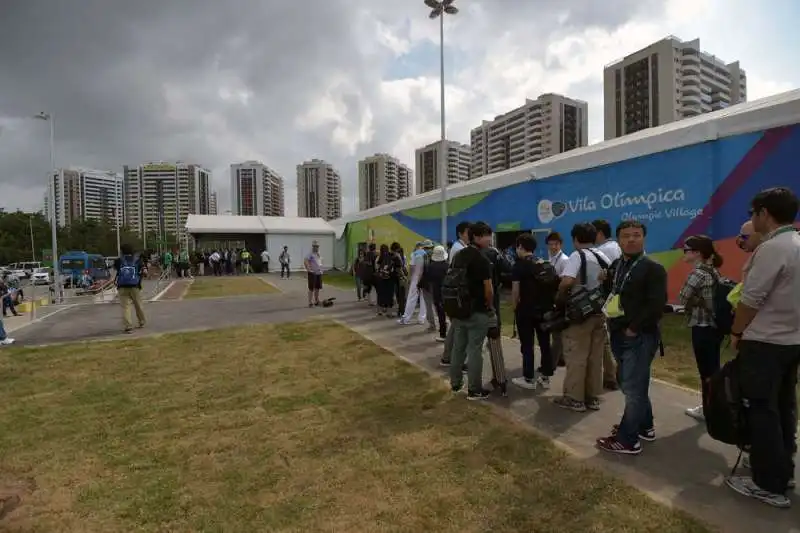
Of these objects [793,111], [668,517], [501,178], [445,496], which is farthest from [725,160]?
[445,496]

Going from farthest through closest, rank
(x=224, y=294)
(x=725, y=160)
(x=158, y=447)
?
1. (x=224, y=294)
2. (x=725, y=160)
3. (x=158, y=447)

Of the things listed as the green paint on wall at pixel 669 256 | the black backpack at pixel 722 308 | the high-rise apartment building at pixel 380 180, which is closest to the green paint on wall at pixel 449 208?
the green paint on wall at pixel 669 256

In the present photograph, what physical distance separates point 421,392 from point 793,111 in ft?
25.4

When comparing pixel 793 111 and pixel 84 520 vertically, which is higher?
pixel 793 111

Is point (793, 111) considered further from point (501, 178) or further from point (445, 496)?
point (445, 496)

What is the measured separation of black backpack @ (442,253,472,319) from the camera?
4633 mm

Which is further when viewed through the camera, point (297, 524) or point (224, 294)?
point (224, 294)

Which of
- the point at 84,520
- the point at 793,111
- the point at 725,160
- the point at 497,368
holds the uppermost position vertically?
the point at 793,111

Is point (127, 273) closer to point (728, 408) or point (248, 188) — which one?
point (728, 408)

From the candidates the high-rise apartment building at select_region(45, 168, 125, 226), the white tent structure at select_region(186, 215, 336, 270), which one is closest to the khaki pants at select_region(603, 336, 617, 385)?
the white tent structure at select_region(186, 215, 336, 270)

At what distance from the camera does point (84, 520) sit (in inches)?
112

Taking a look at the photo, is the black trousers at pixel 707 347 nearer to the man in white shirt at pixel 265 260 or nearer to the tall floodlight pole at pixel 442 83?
the tall floodlight pole at pixel 442 83

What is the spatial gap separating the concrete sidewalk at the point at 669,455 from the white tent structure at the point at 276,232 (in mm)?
27771

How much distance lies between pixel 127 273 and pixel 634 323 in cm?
926
